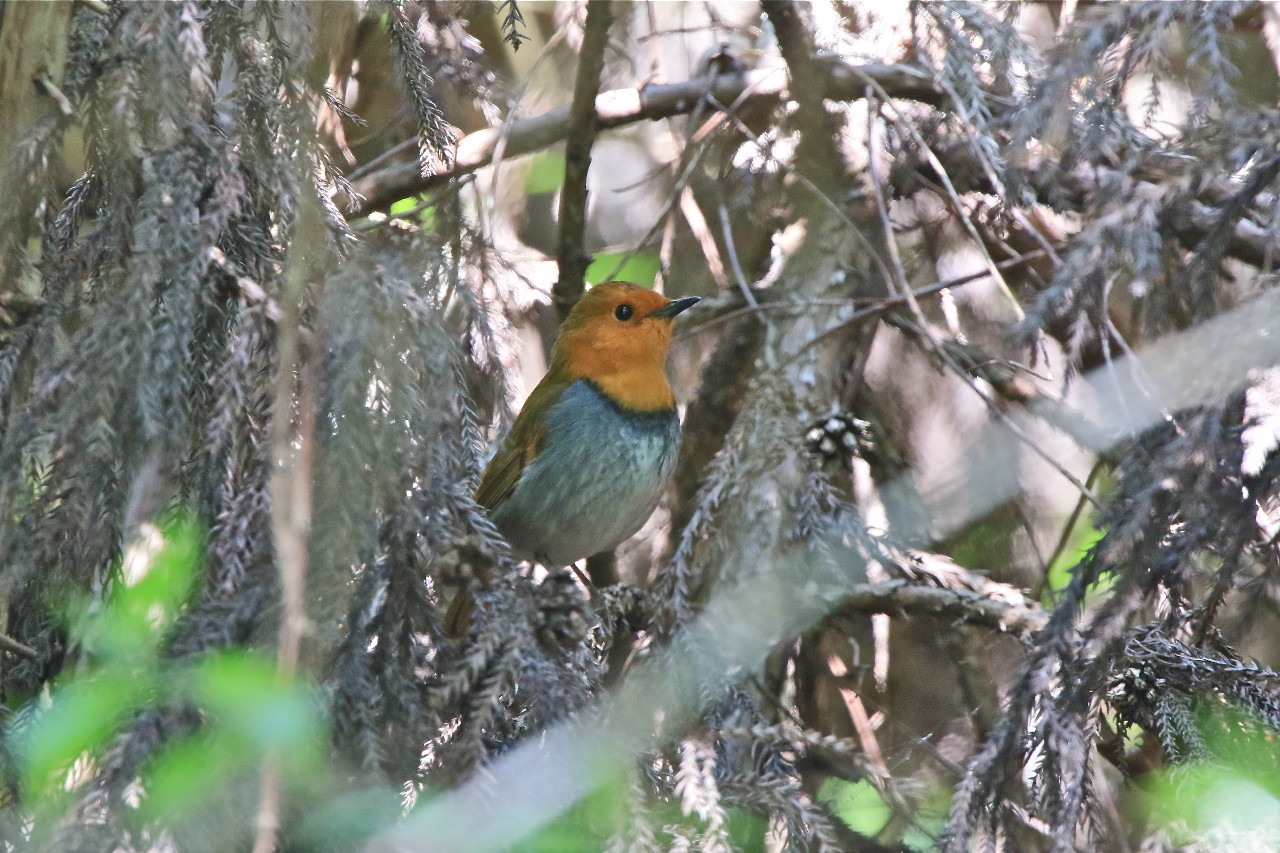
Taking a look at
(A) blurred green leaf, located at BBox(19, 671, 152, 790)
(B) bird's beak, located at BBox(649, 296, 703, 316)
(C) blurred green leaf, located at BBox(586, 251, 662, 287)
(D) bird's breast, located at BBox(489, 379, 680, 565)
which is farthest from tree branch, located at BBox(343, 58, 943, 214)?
(A) blurred green leaf, located at BBox(19, 671, 152, 790)

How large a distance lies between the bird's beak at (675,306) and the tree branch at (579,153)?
39 cm

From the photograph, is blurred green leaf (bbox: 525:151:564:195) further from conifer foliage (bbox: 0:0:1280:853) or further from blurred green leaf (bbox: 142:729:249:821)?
blurred green leaf (bbox: 142:729:249:821)

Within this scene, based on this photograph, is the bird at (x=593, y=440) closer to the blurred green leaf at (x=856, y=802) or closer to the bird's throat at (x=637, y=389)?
the bird's throat at (x=637, y=389)

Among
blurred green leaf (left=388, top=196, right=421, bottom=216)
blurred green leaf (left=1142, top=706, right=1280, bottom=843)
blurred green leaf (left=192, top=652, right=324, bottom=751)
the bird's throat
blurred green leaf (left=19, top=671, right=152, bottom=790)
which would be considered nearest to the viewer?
blurred green leaf (left=192, top=652, right=324, bottom=751)

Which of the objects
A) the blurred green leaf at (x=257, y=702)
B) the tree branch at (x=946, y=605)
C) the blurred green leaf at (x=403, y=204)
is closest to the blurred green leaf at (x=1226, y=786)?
the tree branch at (x=946, y=605)

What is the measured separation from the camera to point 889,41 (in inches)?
180

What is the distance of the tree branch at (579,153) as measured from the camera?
3.68 meters

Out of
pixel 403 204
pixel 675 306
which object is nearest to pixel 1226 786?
pixel 675 306

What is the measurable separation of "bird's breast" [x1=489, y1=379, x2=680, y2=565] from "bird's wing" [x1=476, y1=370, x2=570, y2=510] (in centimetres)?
3

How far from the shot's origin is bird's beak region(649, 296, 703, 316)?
12.9ft

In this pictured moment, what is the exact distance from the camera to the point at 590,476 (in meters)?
3.71

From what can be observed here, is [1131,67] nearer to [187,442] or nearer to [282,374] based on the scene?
[282,374]

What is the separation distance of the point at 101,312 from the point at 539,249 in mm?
3673

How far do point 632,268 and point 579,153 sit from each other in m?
1.14
